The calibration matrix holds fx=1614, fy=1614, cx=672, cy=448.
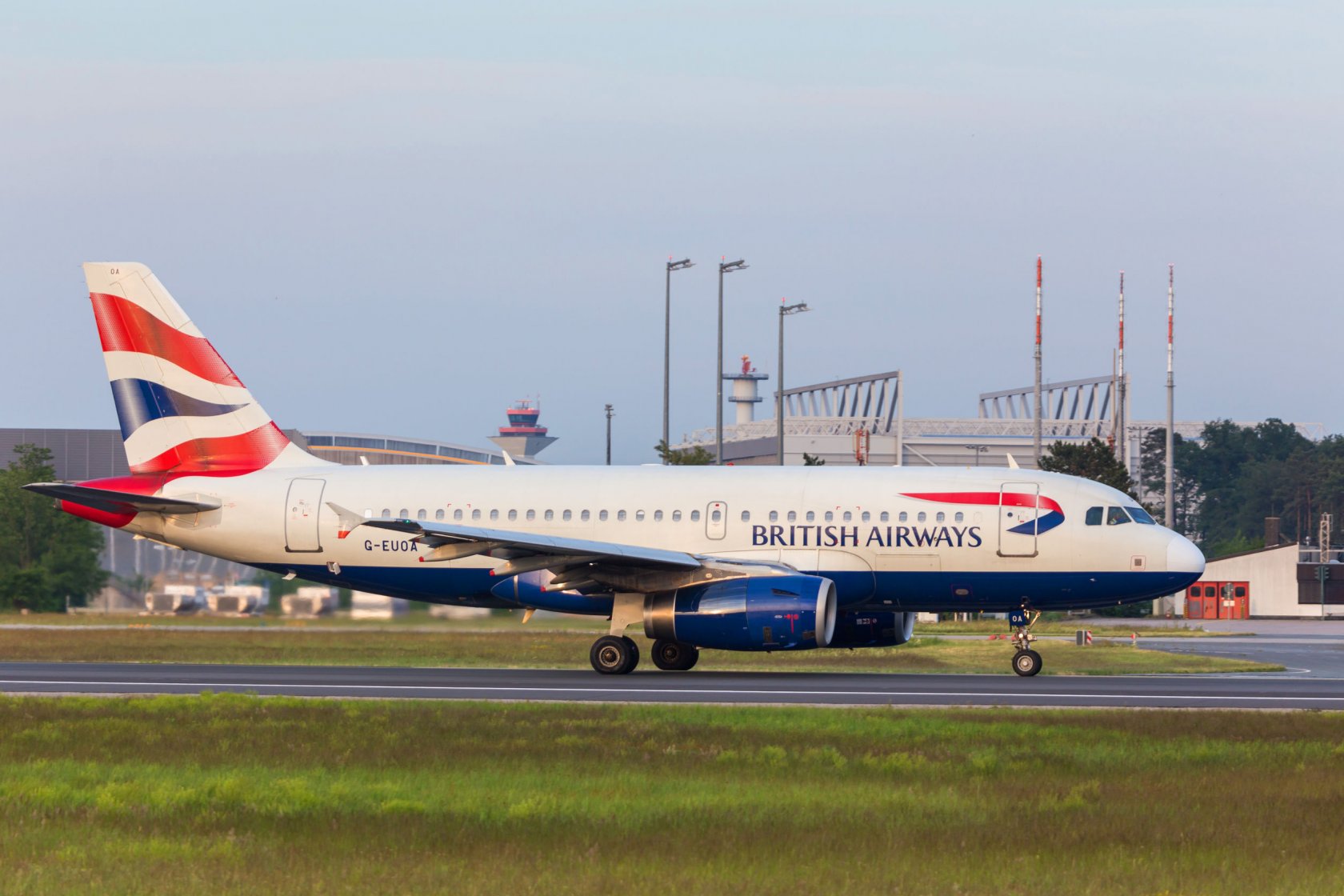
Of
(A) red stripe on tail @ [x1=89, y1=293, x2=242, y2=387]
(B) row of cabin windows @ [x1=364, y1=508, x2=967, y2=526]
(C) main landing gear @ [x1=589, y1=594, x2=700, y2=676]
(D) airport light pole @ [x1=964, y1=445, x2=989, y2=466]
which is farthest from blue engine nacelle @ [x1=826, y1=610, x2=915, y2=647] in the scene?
(D) airport light pole @ [x1=964, y1=445, x2=989, y2=466]

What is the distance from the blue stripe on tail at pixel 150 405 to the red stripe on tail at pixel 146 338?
22.7 inches

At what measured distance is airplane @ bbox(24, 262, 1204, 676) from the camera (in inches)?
1094

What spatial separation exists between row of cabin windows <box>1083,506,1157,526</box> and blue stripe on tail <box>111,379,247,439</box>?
16978 mm

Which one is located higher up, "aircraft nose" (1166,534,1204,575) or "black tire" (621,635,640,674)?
"aircraft nose" (1166,534,1204,575)

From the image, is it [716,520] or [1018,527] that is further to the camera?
[716,520]

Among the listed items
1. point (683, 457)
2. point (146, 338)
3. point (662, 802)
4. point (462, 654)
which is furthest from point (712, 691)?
point (683, 457)

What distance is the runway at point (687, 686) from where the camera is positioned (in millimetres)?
23578

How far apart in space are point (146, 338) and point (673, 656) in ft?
41.6

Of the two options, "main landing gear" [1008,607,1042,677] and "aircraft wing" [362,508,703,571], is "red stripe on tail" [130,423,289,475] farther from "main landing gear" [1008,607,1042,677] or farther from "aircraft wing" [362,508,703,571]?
"main landing gear" [1008,607,1042,677]

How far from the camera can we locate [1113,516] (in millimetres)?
29266

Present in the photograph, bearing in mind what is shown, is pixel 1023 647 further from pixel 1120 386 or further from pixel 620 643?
pixel 1120 386

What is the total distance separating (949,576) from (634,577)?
574cm

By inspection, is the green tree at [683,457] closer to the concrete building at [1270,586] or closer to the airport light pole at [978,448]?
the concrete building at [1270,586]

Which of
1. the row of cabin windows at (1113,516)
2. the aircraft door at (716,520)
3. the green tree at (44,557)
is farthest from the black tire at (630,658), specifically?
the green tree at (44,557)
